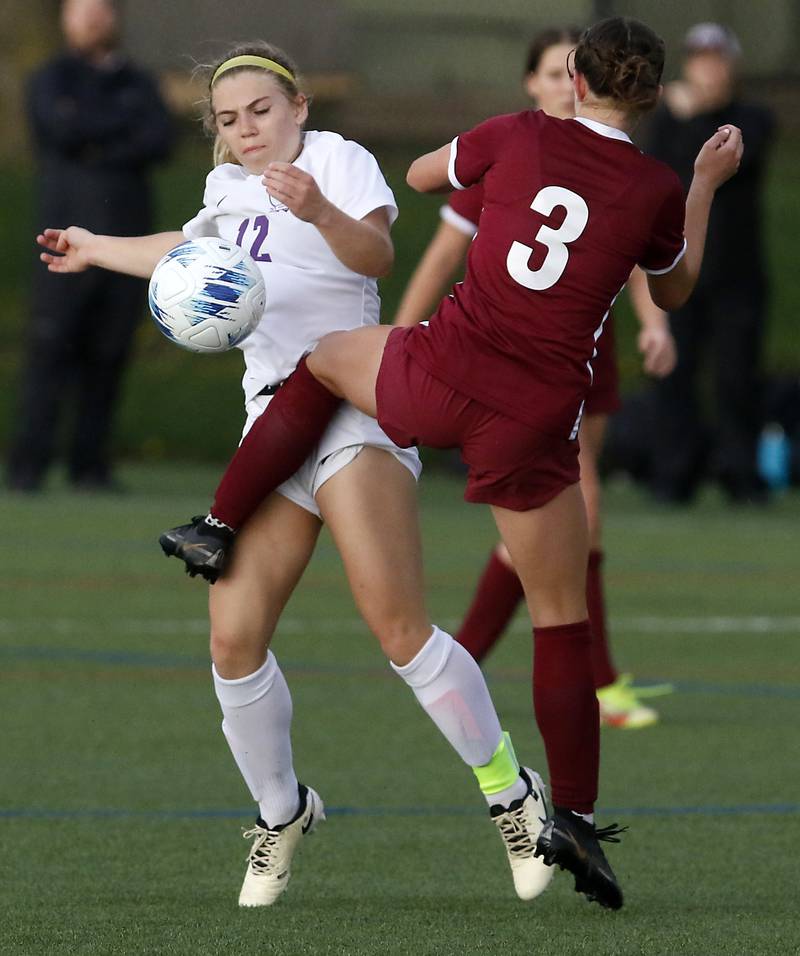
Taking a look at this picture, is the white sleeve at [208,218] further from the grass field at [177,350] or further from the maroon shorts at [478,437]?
the grass field at [177,350]

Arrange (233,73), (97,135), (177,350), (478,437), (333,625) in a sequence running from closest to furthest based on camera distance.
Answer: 1. (478,437)
2. (233,73)
3. (333,625)
4. (97,135)
5. (177,350)

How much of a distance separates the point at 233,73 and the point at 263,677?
4.09 feet

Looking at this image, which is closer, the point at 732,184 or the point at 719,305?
the point at 732,184

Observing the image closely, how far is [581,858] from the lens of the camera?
4262 mm

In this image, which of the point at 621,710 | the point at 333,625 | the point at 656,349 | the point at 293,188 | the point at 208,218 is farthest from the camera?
the point at 333,625

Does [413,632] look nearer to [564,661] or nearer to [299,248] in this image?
[564,661]

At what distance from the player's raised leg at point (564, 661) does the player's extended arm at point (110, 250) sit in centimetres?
92

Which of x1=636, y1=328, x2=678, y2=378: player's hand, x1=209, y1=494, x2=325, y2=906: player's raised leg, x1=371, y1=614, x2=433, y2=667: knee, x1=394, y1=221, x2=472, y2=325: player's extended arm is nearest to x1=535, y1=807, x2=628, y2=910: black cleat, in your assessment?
x1=371, y1=614, x2=433, y2=667: knee

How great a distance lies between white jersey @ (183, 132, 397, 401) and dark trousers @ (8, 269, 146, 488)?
8.42 m

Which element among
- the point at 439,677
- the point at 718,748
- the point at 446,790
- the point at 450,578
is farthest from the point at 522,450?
the point at 450,578

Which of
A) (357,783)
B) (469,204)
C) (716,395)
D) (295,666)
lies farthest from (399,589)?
→ (716,395)

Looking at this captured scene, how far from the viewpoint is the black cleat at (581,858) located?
426 cm

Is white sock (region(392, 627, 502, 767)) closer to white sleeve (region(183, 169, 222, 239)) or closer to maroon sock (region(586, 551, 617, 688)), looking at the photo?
white sleeve (region(183, 169, 222, 239))

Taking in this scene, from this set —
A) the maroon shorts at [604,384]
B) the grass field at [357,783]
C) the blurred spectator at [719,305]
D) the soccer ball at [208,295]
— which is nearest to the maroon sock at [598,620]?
the grass field at [357,783]
